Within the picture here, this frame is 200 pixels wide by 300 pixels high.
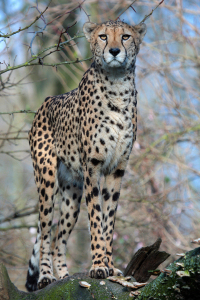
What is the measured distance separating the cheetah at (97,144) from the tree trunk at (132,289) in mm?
242

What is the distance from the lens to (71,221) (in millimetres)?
4996

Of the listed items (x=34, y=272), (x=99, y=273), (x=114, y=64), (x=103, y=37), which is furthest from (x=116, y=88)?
(x=34, y=272)

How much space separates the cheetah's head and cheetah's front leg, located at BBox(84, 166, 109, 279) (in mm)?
1090

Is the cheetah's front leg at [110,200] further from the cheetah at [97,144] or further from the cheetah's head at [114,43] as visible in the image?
the cheetah's head at [114,43]

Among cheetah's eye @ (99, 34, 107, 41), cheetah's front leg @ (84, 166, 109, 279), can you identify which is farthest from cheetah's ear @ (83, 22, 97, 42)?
cheetah's front leg @ (84, 166, 109, 279)

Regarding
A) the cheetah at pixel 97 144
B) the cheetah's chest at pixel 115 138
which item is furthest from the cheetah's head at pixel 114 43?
the cheetah's chest at pixel 115 138

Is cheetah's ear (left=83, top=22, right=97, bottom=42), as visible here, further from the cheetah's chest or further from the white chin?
the cheetah's chest

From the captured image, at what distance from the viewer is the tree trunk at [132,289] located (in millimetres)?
2512

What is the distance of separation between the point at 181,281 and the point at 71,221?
2.59 meters

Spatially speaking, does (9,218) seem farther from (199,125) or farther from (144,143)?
(199,125)

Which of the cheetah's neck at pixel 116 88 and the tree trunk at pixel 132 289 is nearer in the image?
the tree trunk at pixel 132 289

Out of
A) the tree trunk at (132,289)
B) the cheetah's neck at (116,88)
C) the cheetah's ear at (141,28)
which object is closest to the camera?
the tree trunk at (132,289)

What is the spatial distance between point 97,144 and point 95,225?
2.64 feet

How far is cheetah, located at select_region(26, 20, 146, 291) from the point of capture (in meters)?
3.99
